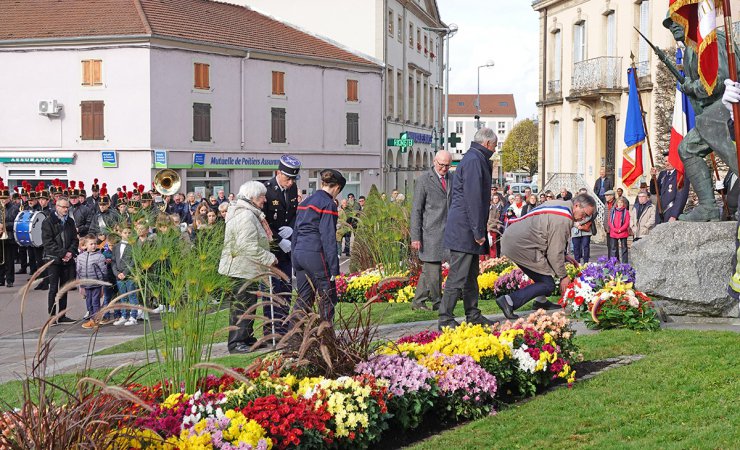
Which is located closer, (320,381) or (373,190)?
(320,381)

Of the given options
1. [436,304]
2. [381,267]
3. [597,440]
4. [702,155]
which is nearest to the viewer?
[597,440]

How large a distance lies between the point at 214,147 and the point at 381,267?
27.3 m

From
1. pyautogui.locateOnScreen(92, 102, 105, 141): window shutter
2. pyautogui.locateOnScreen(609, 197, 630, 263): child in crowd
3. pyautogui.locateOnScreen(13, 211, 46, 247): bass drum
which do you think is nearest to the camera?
pyautogui.locateOnScreen(13, 211, 46, 247): bass drum

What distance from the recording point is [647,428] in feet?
20.0

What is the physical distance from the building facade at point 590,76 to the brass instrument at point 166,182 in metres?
17.2

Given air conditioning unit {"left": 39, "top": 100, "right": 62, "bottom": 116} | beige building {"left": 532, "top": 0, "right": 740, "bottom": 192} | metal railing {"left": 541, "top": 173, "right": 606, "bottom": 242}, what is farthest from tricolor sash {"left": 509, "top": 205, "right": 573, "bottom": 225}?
air conditioning unit {"left": 39, "top": 100, "right": 62, "bottom": 116}

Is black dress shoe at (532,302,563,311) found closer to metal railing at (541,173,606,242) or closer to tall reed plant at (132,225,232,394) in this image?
tall reed plant at (132,225,232,394)

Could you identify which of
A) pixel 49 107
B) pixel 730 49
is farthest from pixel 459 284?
pixel 49 107

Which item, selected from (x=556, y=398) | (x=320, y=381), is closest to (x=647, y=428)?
(x=556, y=398)

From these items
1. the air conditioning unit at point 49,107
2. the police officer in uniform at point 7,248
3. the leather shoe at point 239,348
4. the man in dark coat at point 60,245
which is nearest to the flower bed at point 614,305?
the leather shoe at point 239,348

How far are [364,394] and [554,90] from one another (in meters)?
39.5

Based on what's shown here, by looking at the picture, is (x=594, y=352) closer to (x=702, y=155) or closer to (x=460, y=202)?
(x=460, y=202)

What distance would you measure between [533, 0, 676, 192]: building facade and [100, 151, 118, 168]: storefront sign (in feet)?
61.6

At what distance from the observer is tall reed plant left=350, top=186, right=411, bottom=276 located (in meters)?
16.0
